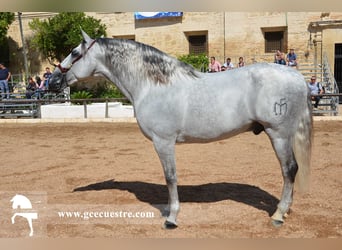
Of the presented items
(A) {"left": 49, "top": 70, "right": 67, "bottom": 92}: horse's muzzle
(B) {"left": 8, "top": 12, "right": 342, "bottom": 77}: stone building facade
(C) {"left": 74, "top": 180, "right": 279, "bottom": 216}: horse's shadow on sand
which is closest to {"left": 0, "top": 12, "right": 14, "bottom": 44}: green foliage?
(B) {"left": 8, "top": 12, "right": 342, "bottom": 77}: stone building facade

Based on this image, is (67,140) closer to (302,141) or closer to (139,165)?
(139,165)

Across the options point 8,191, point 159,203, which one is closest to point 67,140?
point 8,191

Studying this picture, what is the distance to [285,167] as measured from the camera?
3.45 m

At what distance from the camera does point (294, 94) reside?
129 inches

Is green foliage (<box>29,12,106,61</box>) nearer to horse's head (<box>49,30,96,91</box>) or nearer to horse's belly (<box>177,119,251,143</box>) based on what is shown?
horse's head (<box>49,30,96,91</box>)

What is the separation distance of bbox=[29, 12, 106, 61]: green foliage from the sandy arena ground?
30.7 ft

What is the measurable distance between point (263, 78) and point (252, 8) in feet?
2.48

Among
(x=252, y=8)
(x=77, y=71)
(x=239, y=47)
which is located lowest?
(x=77, y=71)

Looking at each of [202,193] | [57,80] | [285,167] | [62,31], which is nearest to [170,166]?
[285,167]

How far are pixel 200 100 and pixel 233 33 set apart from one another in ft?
45.3

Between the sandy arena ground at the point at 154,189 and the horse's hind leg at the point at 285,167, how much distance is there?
0.11m

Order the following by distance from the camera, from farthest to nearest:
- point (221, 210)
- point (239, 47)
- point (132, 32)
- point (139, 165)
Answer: point (132, 32), point (239, 47), point (139, 165), point (221, 210)

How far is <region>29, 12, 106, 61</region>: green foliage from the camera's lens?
16797mm

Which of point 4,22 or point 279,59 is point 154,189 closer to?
point 279,59
